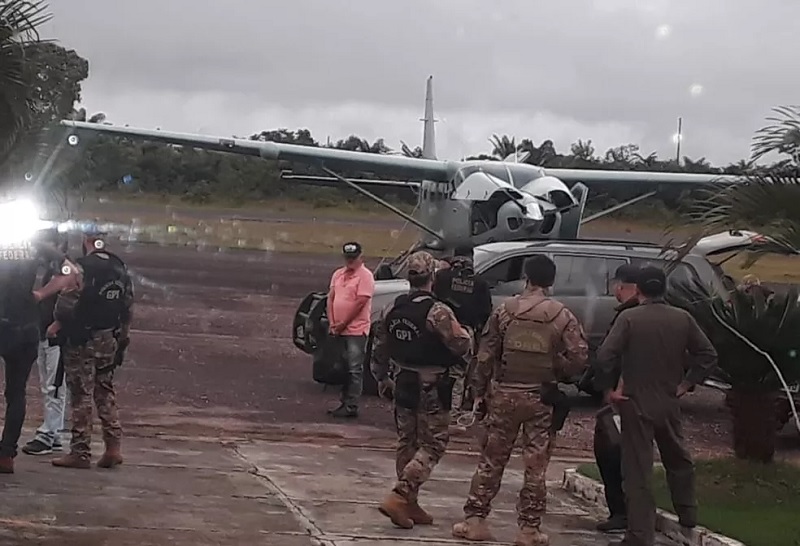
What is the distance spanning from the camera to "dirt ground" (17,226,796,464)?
12.1m

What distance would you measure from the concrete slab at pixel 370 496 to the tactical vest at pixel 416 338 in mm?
1068

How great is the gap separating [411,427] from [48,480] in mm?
2536

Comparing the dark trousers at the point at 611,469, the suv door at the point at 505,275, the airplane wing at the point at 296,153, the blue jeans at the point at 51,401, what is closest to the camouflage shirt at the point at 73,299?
the blue jeans at the point at 51,401

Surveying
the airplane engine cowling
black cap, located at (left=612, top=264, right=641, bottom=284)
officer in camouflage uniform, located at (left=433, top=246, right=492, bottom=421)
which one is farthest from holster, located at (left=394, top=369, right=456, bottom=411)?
the airplane engine cowling

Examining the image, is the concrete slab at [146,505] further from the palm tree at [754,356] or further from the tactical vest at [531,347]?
the palm tree at [754,356]

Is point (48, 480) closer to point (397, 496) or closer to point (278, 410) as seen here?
point (397, 496)

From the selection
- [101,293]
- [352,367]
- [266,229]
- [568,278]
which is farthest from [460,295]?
[266,229]

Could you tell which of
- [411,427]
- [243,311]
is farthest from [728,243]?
[243,311]

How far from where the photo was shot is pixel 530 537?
7.62m

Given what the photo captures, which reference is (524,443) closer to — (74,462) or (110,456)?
(110,456)

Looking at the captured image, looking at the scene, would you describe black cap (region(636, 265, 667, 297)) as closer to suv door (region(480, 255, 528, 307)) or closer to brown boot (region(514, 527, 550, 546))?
brown boot (region(514, 527, 550, 546))

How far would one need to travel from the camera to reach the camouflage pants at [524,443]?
7.61 metres

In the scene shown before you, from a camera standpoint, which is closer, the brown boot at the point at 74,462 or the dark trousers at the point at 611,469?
the dark trousers at the point at 611,469

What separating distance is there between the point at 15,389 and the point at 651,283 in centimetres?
437
